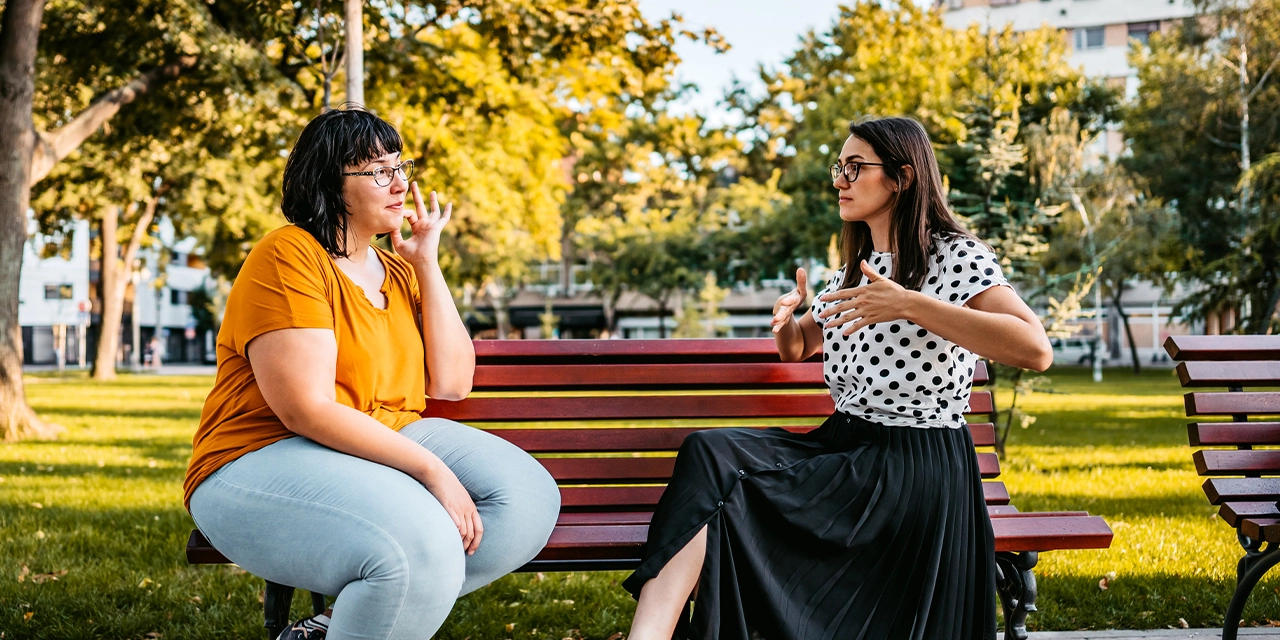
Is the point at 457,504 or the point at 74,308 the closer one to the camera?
the point at 457,504

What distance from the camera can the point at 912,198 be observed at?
2.88 meters

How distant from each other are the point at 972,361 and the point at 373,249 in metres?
1.75

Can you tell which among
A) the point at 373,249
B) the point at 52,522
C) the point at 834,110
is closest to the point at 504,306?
the point at 834,110

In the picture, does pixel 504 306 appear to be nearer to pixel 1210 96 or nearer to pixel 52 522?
pixel 1210 96

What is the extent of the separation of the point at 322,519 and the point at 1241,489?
2.93 meters

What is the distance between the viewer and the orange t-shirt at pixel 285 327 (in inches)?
99.1

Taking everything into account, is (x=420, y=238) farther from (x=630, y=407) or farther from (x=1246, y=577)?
(x=1246, y=577)

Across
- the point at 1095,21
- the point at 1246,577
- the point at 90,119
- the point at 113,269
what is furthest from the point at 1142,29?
the point at 1246,577

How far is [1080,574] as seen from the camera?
15.3ft

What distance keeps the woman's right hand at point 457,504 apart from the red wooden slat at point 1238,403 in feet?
7.98

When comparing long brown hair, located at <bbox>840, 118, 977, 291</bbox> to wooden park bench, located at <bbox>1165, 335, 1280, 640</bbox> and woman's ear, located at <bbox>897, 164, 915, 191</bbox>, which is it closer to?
woman's ear, located at <bbox>897, 164, 915, 191</bbox>

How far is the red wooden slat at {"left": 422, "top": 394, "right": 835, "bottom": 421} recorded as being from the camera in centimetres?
344

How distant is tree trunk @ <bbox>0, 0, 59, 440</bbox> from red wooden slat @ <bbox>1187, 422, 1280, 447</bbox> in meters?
11.0

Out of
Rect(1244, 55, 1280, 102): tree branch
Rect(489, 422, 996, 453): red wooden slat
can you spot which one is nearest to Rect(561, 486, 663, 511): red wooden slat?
Rect(489, 422, 996, 453): red wooden slat
